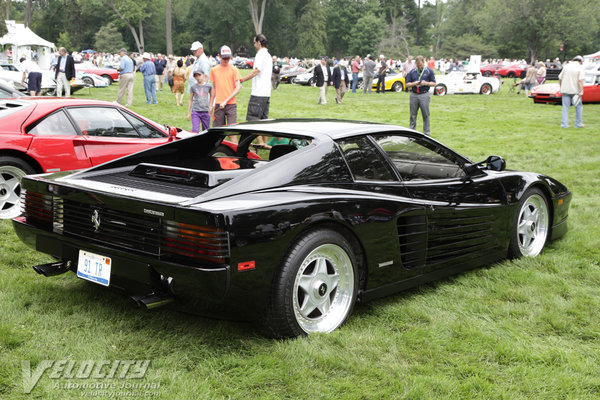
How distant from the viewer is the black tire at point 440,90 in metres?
27.4

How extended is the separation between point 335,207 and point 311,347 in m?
0.82

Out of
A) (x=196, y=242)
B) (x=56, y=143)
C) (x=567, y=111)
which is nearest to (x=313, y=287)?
(x=196, y=242)

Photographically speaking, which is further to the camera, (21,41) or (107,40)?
(107,40)

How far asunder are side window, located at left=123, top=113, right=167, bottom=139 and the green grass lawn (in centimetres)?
211

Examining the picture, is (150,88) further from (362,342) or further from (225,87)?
(362,342)

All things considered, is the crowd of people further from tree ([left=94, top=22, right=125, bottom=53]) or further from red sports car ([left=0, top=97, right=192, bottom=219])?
tree ([left=94, top=22, right=125, bottom=53])

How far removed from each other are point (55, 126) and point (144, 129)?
40.2 inches

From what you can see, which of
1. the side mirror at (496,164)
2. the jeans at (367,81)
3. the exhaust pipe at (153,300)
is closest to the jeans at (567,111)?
the side mirror at (496,164)

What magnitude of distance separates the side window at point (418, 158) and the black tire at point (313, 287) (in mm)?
919

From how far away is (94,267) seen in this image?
3520 mm

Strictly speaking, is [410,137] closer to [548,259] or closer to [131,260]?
[548,259]

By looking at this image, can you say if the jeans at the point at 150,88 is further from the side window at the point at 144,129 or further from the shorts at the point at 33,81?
the side window at the point at 144,129

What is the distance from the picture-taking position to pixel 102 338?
3434 mm

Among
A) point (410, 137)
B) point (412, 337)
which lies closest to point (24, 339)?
point (412, 337)
